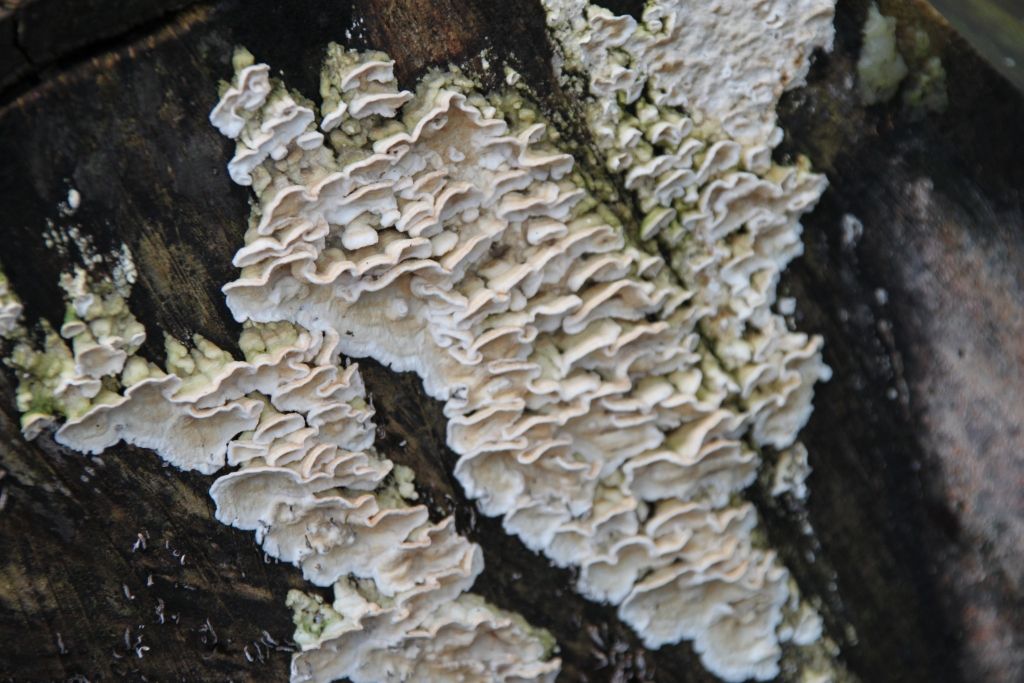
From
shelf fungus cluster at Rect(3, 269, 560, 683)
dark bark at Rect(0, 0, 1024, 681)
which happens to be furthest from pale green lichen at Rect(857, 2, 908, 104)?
shelf fungus cluster at Rect(3, 269, 560, 683)

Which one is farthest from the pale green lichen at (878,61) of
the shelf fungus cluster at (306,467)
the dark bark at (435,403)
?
the shelf fungus cluster at (306,467)

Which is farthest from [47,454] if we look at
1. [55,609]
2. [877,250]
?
[877,250]

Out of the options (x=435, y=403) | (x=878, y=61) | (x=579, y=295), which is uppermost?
(x=878, y=61)

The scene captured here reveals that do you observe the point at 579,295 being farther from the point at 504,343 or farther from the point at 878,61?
the point at 878,61

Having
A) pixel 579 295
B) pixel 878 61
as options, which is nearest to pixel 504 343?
pixel 579 295

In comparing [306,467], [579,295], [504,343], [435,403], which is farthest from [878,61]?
[306,467]

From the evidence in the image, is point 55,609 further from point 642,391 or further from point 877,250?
point 877,250

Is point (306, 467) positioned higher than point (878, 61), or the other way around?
point (878, 61)
